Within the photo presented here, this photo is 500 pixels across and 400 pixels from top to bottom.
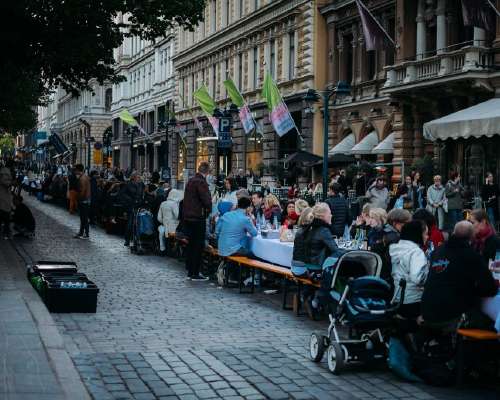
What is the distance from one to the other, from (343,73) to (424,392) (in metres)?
32.3

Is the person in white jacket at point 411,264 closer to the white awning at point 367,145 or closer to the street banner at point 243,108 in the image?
the street banner at point 243,108

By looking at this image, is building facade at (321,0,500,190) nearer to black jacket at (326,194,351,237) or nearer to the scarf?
black jacket at (326,194,351,237)

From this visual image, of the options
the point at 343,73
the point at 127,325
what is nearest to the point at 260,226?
the point at 127,325

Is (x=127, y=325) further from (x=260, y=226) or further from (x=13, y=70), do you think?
(x=13, y=70)

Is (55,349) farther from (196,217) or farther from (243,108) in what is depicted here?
(243,108)

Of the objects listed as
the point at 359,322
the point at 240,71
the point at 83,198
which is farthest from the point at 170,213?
the point at 240,71

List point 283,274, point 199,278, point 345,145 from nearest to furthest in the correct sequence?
point 283,274, point 199,278, point 345,145

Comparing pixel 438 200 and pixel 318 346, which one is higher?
pixel 438 200

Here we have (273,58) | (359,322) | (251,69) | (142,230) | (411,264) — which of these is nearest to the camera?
(359,322)

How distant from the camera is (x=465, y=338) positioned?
319 inches

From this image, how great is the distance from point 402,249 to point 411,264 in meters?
0.23

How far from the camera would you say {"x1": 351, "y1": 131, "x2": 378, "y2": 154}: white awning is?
35656 millimetres

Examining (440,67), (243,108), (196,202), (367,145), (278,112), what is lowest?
(196,202)

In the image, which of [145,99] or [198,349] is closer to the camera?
[198,349]
